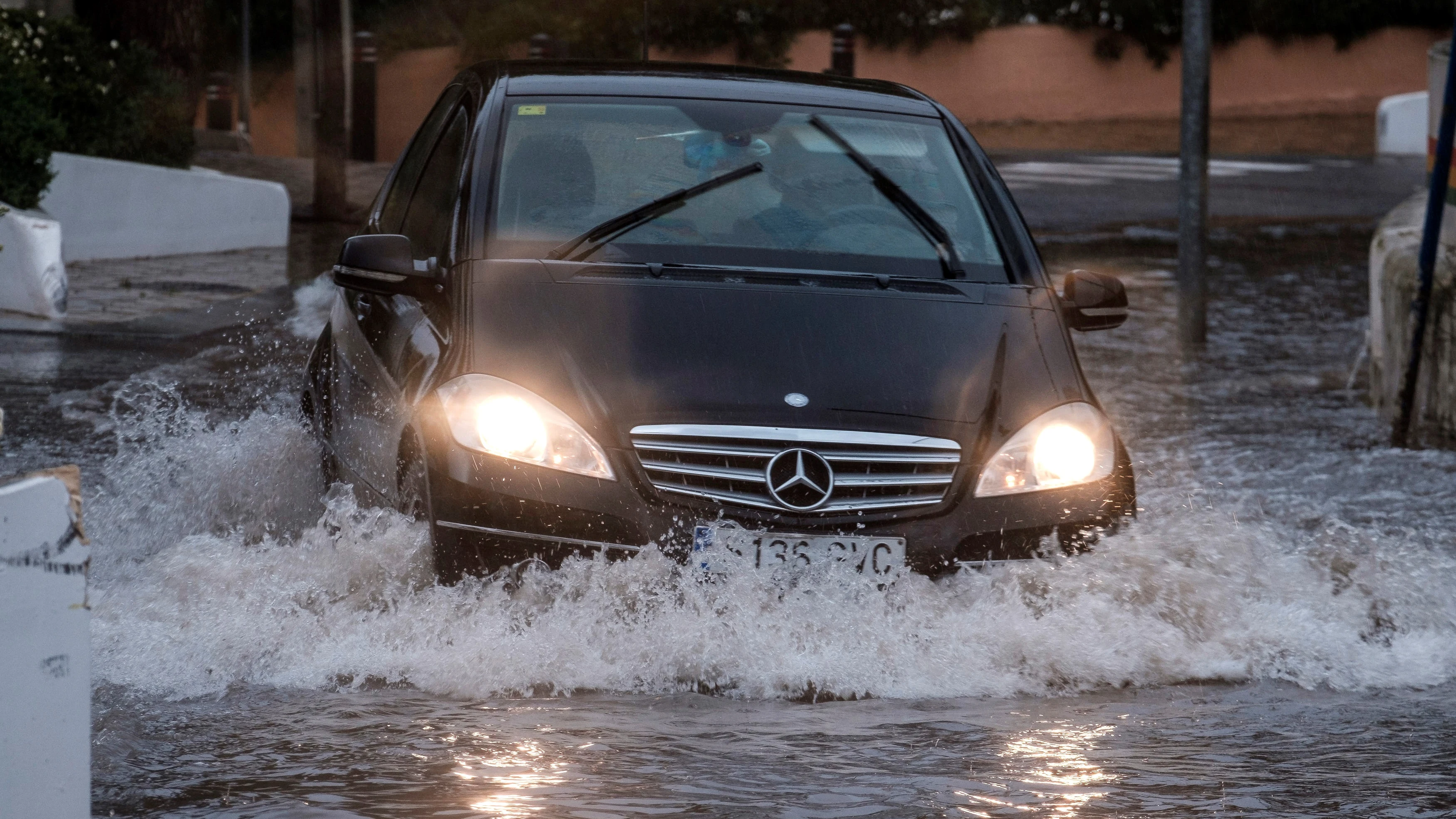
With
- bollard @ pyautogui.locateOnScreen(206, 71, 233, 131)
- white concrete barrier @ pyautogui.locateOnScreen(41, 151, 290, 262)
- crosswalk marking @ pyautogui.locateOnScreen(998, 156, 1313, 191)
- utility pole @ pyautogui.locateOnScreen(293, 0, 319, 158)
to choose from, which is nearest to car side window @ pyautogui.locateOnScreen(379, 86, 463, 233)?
white concrete barrier @ pyautogui.locateOnScreen(41, 151, 290, 262)

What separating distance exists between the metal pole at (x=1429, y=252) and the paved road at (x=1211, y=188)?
8459 mm

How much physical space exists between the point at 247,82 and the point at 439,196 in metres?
25.7

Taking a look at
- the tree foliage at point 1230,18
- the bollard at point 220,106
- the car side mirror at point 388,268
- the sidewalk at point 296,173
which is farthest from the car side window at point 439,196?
the tree foliage at point 1230,18

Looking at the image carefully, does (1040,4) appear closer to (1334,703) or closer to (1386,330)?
(1386,330)

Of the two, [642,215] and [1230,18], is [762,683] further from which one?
[1230,18]

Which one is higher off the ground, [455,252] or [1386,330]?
[455,252]

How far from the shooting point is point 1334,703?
194 inches

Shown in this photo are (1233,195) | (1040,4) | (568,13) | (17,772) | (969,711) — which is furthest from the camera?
(1040,4)

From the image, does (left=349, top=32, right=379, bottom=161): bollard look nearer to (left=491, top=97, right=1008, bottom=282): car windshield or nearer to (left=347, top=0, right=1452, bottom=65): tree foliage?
(left=347, top=0, right=1452, bottom=65): tree foliage

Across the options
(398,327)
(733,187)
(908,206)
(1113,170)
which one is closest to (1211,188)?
(1113,170)

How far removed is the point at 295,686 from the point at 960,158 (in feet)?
8.76

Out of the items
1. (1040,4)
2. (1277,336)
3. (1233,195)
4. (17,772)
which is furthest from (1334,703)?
(1040,4)

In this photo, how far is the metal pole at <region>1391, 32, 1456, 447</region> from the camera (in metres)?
8.81

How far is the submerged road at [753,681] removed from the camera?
4062 mm
